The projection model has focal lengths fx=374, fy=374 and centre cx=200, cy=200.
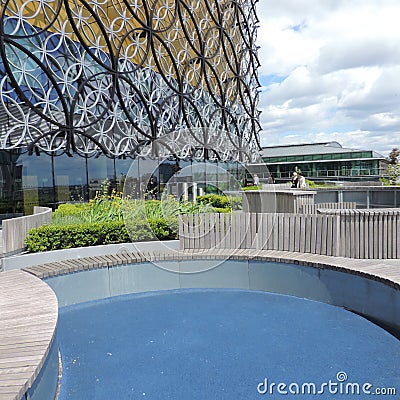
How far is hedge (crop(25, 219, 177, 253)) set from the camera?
8.38m

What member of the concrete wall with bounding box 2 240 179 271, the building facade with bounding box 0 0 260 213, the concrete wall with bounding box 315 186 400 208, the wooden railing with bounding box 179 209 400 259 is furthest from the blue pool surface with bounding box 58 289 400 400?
the concrete wall with bounding box 315 186 400 208

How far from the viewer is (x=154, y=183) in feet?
67.3

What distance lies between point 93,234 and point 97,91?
9.74 meters

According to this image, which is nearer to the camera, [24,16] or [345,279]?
[345,279]

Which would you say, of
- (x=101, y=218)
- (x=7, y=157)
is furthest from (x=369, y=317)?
(x=7, y=157)

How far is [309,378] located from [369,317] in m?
2.18

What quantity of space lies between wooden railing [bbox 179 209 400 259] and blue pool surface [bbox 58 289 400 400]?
1.40 metres

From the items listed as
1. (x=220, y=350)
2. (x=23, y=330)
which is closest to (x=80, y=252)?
(x=23, y=330)

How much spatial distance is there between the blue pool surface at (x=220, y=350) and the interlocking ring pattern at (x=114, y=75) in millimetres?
9887

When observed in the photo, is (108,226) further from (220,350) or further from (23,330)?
(23,330)

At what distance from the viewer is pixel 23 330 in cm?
411

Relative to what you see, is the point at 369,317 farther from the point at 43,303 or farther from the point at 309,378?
the point at 43,303

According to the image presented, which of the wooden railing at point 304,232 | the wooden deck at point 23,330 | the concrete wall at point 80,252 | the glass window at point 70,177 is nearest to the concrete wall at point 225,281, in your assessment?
the wooden railing at point 304,232

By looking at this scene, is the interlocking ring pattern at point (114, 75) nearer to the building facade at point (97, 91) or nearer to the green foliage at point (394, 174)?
the building facade at point (97, 91)
